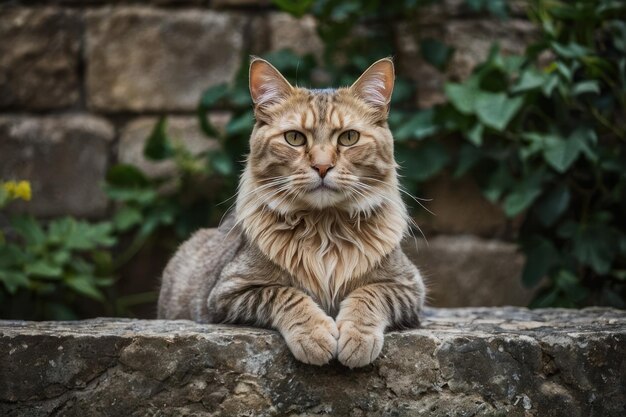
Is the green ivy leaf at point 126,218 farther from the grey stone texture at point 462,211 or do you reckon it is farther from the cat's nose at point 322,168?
the cat's nose at point 322,168

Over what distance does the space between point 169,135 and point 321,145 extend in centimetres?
249

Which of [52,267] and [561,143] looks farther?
[561,143]

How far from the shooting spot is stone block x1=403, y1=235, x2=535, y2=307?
4922 mm

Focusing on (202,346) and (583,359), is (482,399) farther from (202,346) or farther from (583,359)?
(202,346)

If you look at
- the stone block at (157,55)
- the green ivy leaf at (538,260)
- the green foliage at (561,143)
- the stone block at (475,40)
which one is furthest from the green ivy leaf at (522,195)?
the stone block at (157,55)

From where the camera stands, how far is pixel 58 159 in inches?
194

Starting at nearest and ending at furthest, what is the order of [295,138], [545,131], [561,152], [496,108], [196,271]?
[295,138] → [196,271] → [561,152] → [496,108] → [545,131]

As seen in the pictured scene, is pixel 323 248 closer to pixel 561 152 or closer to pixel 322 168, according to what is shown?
pixel 322 168

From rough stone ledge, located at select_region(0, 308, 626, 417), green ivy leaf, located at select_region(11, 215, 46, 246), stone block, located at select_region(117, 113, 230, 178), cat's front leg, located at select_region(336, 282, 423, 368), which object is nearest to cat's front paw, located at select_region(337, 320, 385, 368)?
cat's front leg, located at select_region(336, 282, 423, 368)

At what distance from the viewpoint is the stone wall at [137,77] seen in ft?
16.1

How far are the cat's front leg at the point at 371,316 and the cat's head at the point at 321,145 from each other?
31 centimetres

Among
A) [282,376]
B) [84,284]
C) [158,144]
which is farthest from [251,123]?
[282,376]

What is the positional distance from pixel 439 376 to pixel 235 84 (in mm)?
2761

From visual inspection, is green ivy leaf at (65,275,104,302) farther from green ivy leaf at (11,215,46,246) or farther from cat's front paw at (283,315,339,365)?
cat's front paw at (283,315,339,365)
